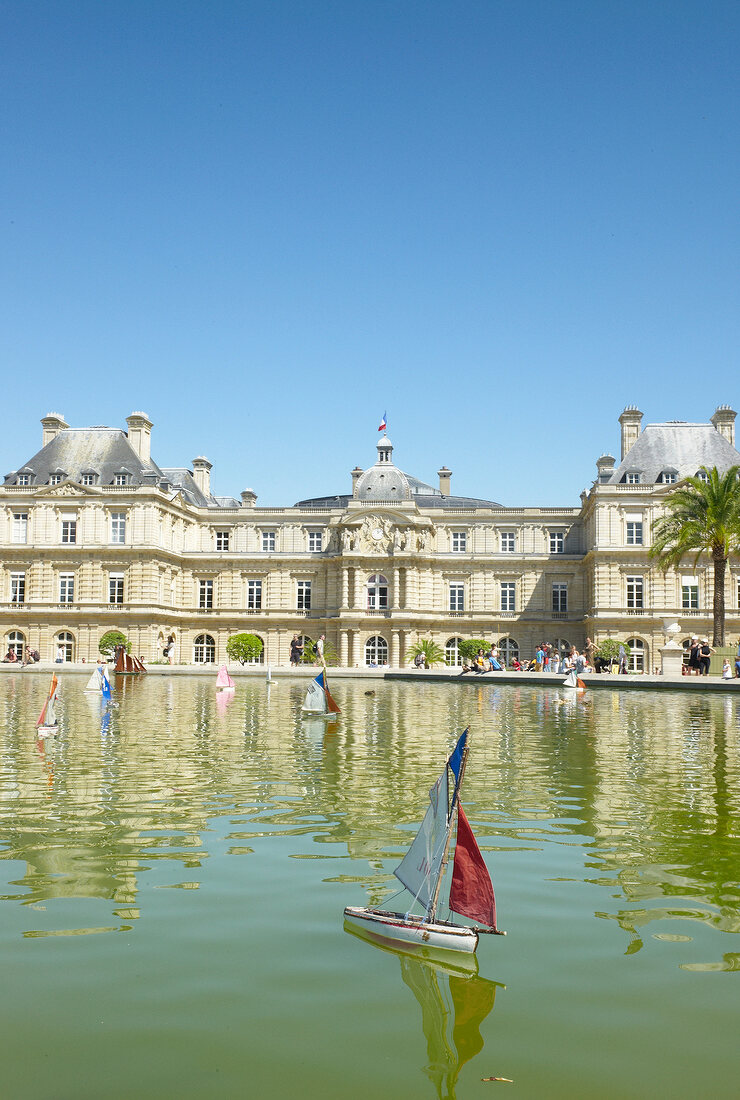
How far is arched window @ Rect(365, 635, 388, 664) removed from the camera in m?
60.0

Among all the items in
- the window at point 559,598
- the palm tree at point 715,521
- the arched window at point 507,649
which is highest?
the palm tree at point 715,521

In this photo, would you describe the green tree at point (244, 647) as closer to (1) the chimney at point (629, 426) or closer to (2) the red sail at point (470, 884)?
(1) the chimney at point (629, 426)

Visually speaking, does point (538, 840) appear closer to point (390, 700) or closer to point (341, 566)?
point (390, 700)

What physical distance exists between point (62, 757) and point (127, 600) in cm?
4369

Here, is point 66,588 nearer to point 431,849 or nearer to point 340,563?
point 340,563

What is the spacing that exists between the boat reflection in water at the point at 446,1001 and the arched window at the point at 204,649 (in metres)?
57.2

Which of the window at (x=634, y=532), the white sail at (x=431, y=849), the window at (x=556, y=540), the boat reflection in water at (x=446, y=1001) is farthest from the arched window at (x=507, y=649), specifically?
the boat reflection in water at (x=446, y=1001)

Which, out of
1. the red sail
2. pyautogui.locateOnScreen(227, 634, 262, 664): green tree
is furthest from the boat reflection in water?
pyautogui.locateOnScreen(227, 634, 262, 664): green tree

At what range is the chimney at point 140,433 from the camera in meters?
61.8

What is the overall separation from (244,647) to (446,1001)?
50917 millimetres

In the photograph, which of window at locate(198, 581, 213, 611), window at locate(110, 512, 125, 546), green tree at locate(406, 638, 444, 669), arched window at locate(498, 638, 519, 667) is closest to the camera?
green tree at locate(406, 638, 444, 669)

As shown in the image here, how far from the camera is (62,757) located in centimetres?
1523

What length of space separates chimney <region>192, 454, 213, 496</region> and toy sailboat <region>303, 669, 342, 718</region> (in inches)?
1849

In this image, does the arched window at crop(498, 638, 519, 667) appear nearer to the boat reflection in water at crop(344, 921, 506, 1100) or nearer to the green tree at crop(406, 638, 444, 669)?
the green tree at crop(406, 638, 444, 669)
